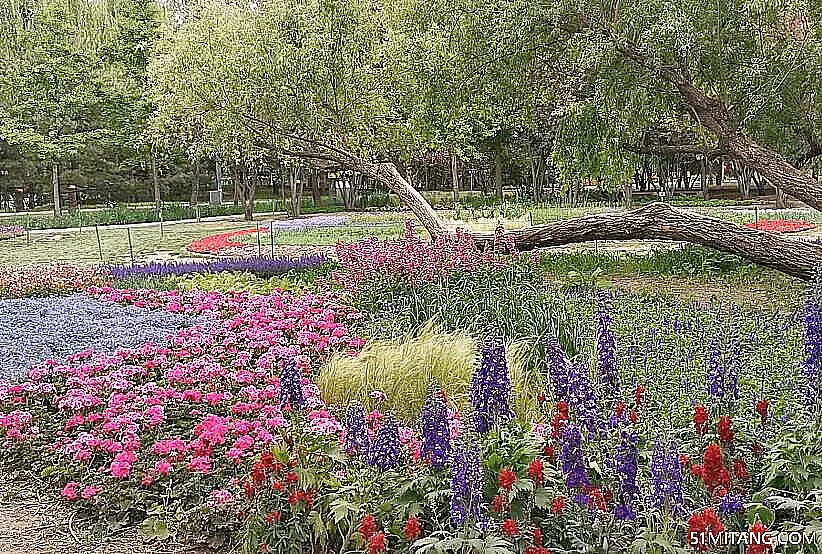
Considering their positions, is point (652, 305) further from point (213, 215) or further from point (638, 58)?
point (213, 215)

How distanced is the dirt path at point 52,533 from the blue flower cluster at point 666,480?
191 centimetres

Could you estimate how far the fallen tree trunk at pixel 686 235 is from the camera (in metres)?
9.57

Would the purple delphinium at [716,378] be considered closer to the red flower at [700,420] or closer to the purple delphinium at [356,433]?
the red flower at [700,420]

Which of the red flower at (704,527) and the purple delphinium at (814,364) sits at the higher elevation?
the purple delphinium at (814,364)

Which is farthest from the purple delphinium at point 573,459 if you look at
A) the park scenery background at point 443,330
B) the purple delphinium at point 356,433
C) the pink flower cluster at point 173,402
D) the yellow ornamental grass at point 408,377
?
the yellow ornamental grass at point 408,377

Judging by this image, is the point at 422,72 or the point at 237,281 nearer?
the point at 237,281

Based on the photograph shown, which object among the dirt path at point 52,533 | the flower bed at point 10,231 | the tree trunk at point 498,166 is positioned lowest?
the dirt path at point 52,533

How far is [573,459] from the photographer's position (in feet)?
8.86

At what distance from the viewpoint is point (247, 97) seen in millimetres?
13992

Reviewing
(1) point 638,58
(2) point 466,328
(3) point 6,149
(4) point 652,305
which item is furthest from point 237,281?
(3) point 6,149

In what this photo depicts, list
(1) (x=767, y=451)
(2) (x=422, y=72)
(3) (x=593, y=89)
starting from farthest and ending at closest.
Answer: (2) (x=422, y=72)
(3) (x=593, y=89)
(1) (x=767, y=451)

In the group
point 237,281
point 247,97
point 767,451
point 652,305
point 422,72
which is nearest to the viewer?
point 767,451

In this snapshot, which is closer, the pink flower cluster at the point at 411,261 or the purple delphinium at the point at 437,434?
the purple delphinium at the point at 437,434

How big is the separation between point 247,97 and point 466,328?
8.86 meters
